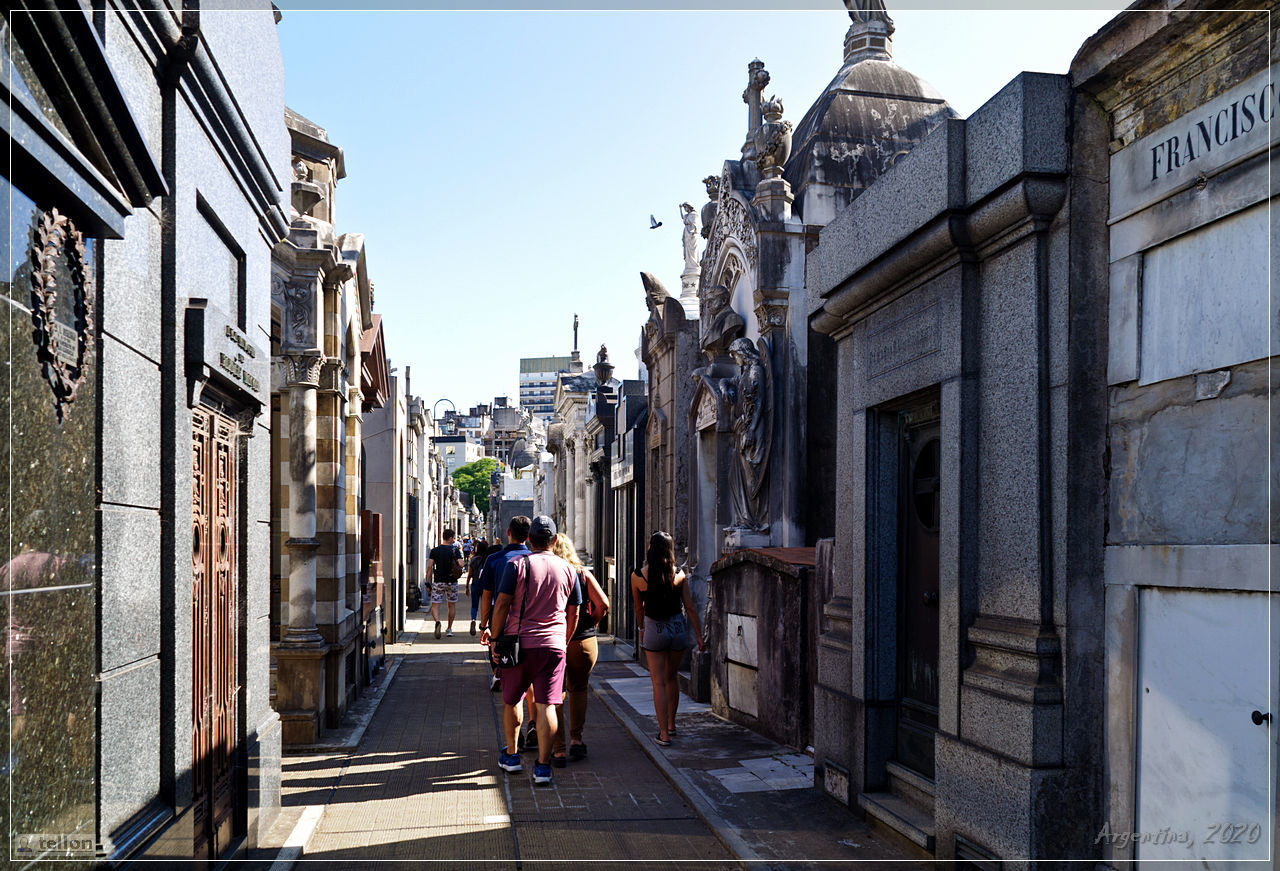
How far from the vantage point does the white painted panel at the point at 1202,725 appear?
377 cm

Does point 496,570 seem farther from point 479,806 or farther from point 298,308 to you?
point 298,308

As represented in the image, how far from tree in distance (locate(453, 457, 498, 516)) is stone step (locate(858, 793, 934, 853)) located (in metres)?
87.4

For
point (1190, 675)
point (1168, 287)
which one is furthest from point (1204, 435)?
point (1190, 675)

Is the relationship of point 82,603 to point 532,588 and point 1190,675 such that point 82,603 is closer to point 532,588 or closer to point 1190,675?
point 1190,675

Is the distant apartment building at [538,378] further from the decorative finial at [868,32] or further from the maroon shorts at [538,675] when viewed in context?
the maroon shorts at [538,675]

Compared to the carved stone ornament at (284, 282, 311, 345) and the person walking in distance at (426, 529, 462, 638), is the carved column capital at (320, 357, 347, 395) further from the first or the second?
the person walking in distance at (426, 529, 462, 638)

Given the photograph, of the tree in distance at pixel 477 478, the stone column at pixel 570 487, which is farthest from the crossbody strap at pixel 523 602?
the tree in distance at pixel 477 478

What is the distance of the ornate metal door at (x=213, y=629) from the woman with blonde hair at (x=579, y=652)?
3.11 metres

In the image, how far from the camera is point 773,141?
10.7 meters

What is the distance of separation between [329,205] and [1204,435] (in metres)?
8.93

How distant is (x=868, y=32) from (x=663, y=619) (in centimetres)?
756

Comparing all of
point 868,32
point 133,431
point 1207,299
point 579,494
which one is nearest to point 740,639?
point 1207,299

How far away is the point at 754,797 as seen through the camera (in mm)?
6965

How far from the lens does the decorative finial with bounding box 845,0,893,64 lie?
41.0 ft
